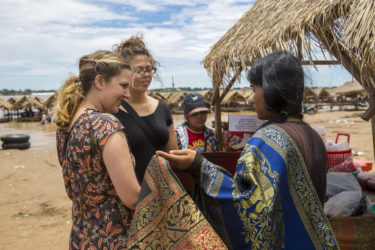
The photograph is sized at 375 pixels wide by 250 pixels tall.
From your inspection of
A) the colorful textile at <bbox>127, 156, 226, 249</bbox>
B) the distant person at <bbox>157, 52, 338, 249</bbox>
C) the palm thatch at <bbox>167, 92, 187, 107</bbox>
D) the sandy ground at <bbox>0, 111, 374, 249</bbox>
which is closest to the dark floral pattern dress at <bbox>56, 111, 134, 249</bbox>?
the colorful textile at <bbox>127, 156, 226, 249</bbox>

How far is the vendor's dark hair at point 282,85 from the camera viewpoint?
1487 millimetres

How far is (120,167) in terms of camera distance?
1.40 meters

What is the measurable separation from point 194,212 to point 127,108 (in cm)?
115

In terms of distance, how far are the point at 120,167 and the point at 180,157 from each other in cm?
29

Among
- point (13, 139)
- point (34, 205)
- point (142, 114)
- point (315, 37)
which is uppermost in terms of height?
point (315, 37)

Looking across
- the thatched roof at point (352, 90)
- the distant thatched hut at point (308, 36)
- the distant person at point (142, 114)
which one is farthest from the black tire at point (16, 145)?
the thatched roof at point (352, 90)

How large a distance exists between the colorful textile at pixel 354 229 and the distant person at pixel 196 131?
5.37ft

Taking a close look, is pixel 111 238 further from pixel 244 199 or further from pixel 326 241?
pixel 326 241

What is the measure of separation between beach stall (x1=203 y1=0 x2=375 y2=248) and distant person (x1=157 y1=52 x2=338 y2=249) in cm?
139

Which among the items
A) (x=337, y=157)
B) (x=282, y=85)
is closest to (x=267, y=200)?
(x=282, y=85)

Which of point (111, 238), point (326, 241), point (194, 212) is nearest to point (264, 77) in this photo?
point (194, 212)

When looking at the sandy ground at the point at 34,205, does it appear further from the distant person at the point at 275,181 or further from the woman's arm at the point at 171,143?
the distant person at the point at 275,181

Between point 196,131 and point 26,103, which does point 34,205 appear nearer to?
point 196,131

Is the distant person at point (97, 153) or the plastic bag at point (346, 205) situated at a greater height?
the distant person at point (97, 153)
